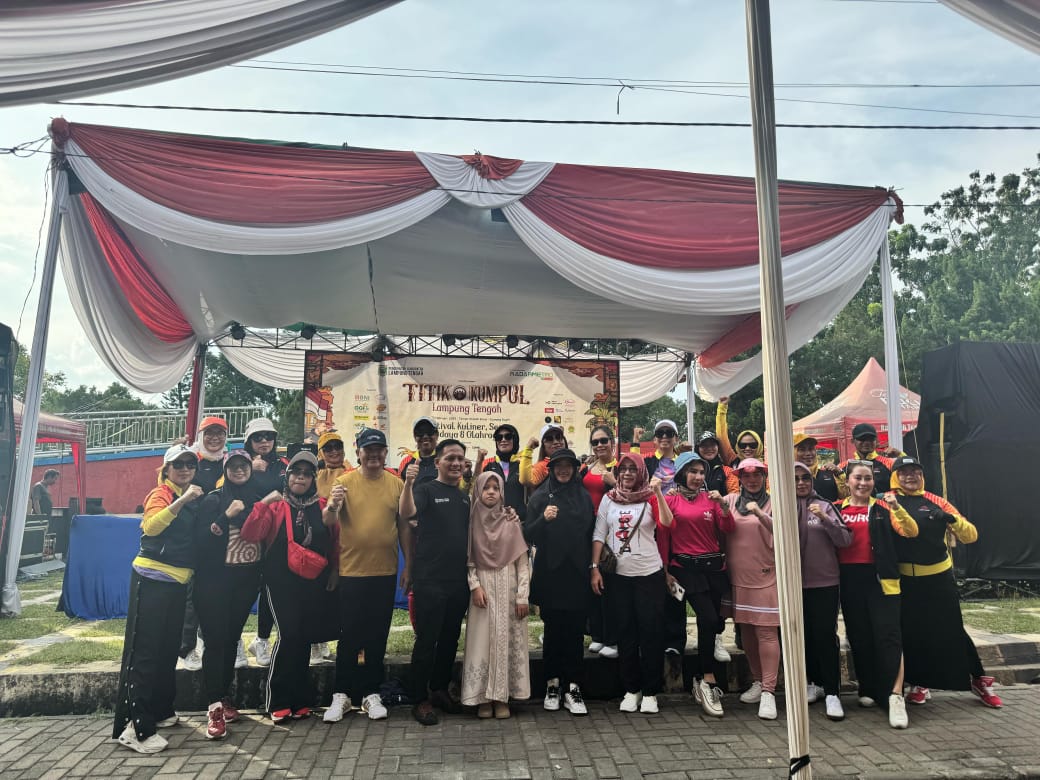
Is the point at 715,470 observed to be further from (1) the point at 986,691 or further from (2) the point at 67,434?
(2) the point at 67,434

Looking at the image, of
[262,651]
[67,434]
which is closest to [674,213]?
[262,651]

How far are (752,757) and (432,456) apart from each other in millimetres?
2788

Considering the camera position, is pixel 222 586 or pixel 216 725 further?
pixel 222 586

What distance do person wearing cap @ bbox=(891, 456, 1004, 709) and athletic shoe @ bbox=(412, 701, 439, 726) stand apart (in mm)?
2964

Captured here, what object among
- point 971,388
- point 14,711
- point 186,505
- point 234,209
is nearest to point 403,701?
point 186,505

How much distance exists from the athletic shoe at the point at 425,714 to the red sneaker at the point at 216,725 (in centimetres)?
104

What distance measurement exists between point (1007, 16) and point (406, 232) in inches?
168

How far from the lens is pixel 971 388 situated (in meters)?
7.45

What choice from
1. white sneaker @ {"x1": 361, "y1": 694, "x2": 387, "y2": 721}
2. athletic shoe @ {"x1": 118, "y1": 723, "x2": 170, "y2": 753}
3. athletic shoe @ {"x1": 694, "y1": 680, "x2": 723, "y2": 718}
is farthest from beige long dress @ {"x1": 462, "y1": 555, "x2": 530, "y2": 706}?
athletic shoe @ {"x1": 118, "y1": 723, "x2": 170, "y2": 753}

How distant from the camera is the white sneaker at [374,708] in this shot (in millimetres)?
3846

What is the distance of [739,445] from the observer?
494 cm

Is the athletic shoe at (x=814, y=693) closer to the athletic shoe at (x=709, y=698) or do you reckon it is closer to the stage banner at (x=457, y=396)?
the athletic shoe at (x=709, y=698)

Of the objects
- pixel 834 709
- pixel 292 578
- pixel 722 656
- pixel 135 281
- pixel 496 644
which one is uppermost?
pixel 135 281

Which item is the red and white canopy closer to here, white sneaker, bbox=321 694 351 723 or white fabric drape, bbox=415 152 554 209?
white fabric drape, bbox=415 152 554 209
